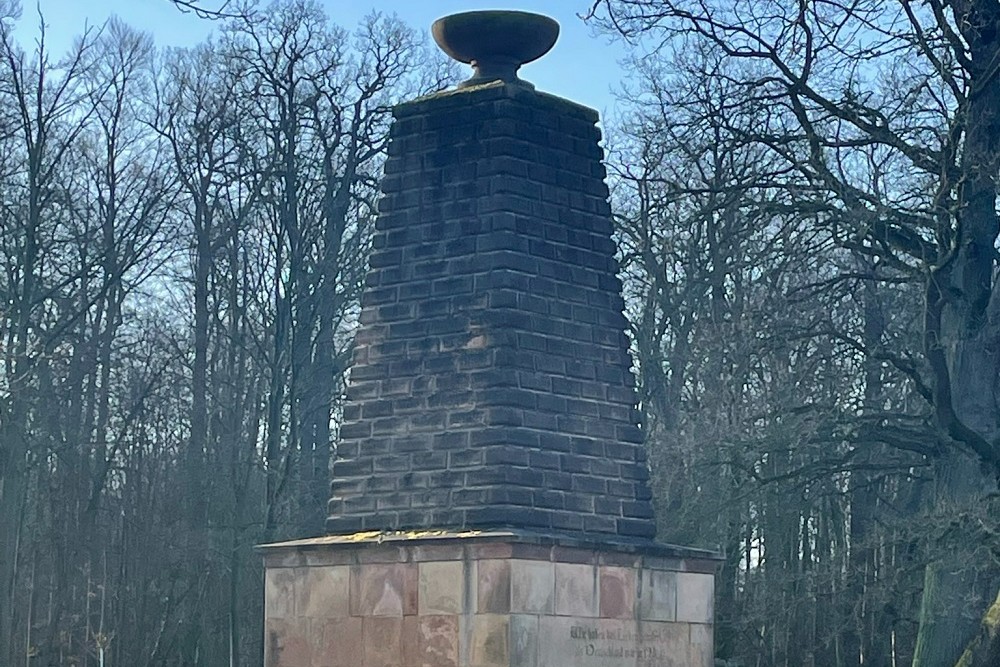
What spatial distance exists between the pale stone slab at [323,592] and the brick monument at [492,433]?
0.01 meters

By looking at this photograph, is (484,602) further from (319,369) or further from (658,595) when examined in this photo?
(319,369)

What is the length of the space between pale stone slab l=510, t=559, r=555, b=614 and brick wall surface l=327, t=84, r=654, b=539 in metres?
0.33

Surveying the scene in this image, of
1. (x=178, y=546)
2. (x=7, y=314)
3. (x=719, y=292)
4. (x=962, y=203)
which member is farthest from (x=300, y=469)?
(x=962, y=203)

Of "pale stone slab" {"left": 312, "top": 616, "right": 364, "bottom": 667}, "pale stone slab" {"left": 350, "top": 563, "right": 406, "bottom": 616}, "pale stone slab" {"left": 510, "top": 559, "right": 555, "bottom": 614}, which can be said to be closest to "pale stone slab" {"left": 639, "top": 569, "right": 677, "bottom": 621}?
"pale stone slab" {"left": 510, "top": 559, "right": 555, "bottom": 614}

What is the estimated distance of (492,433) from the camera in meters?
11.0

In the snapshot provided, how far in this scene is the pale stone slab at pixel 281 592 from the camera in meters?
11.7

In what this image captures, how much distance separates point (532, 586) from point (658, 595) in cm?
130

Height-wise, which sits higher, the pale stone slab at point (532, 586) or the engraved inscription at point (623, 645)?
the pale stone slab at point (532, 586)

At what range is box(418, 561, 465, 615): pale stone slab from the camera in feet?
35.2

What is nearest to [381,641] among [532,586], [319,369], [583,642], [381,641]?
[381,641]

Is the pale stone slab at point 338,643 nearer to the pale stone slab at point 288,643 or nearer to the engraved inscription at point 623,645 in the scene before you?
the pale stone slab at point 288,643

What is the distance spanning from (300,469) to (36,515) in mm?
5548

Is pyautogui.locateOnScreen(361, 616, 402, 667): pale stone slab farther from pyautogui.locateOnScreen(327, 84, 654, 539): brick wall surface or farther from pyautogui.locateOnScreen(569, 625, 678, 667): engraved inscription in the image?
pyautogui.locateOnScreen(569, 625, 678, 667): engraved inscription

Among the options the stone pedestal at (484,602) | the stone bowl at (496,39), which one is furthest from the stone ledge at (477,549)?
the stone bowl at (496,39)
